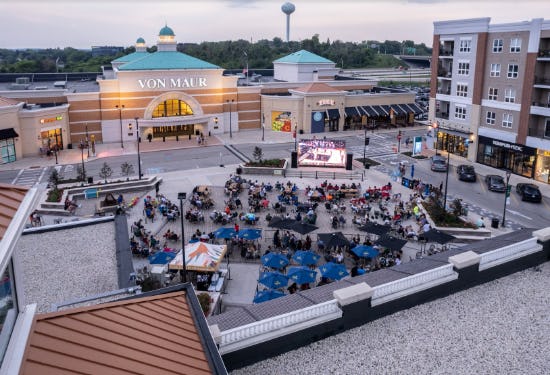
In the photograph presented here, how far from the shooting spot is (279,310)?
45.2 ft

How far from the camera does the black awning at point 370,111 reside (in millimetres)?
69988

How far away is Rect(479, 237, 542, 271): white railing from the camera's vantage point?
54.9 ft

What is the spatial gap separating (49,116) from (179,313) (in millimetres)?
51031

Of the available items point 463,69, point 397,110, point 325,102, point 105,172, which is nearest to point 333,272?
point 105,172

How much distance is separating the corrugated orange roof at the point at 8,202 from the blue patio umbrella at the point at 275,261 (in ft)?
52.3

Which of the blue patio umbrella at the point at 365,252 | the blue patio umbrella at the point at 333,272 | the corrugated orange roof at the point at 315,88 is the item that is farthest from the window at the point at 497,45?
the blue patio umbrella at the point at 333,272

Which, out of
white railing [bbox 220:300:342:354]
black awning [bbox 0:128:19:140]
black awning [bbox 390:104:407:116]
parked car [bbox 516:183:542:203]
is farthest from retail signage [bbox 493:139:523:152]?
black awning [bbox 0:128:19:140]

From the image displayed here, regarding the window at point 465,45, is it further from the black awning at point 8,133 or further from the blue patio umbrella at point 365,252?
the black awning at point 8,133

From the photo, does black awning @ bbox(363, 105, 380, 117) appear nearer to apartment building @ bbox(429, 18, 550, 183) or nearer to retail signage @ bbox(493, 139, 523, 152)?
apartment building @ bbox(429, 18, 550, 183)

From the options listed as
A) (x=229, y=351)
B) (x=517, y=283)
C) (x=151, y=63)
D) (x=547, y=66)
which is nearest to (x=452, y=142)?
(x=547, y=66)

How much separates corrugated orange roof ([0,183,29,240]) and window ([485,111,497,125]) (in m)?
49.9

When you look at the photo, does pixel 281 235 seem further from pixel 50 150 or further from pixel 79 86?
pixel 79 86

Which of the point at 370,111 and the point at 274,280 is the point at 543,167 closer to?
the point at 370,111

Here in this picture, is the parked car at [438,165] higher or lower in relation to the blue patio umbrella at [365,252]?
higher
